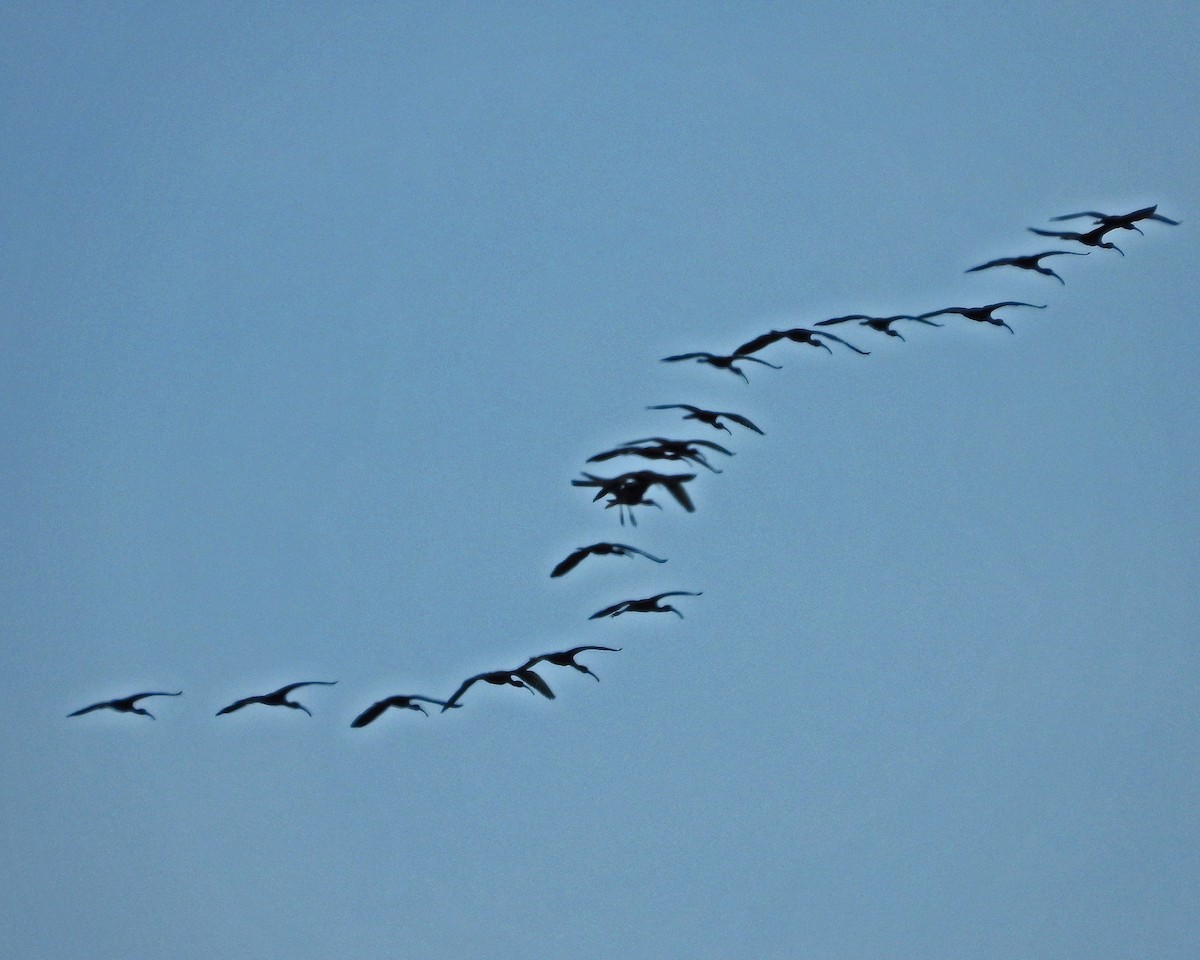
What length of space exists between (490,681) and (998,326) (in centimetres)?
1987

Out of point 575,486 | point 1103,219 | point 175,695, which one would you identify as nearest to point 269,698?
point 175,695

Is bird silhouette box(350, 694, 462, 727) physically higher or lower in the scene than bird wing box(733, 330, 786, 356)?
lower

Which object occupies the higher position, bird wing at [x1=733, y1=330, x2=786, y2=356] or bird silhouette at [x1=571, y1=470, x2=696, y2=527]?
bird wing at [x1=733, y1=330, x2=786, y2=356]

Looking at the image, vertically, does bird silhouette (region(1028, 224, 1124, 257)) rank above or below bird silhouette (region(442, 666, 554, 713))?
above

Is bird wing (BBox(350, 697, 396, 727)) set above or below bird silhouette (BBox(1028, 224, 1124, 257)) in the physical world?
below

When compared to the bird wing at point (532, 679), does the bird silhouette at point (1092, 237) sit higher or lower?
higher

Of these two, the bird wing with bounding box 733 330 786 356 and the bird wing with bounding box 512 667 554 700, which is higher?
the bird wing with bounding box 733 330 786 356

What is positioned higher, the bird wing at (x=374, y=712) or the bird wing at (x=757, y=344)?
the bird wing at (x=757, y=344)

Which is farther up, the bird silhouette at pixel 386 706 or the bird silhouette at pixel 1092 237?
the bird silhouette at pixel 1092 237

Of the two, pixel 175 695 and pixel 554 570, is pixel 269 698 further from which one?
pixel 554 570

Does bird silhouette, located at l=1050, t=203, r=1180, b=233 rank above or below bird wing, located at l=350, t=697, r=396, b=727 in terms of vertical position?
above

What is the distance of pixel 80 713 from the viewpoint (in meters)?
60.0

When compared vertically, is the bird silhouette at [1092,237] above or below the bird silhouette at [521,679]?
above

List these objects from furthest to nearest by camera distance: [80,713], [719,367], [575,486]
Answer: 1. [80,713]
2. [719,367]
3. [575,486]
